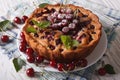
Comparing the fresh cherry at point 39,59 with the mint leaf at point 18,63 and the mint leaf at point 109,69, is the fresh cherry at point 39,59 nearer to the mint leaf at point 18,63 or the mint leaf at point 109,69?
the mint leaf at point 18,63

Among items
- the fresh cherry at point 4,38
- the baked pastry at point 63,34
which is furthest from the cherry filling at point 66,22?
the fresh cherry at point 4,38

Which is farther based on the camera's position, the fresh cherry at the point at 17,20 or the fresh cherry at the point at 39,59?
the fresh cherry at the point at 17,20

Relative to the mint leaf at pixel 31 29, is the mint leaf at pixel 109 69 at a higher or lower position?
lower

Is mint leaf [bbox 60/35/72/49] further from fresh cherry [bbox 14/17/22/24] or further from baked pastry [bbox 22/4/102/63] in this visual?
fresh cherry [bbox 14/17/22/24]

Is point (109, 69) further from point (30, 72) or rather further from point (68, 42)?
point (30, 72)

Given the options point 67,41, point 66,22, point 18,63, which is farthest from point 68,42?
point 18,63

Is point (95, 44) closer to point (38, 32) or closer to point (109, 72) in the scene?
point (109, 72)

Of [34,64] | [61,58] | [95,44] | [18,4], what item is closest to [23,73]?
[34,64]

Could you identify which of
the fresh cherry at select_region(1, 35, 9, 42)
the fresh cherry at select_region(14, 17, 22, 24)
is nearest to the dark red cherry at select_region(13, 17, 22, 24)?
the fresh cherry at select_region(14, 17, 22, 24)

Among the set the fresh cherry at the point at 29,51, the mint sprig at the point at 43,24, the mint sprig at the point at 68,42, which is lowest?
the fresh cherry at the point at 29,51
